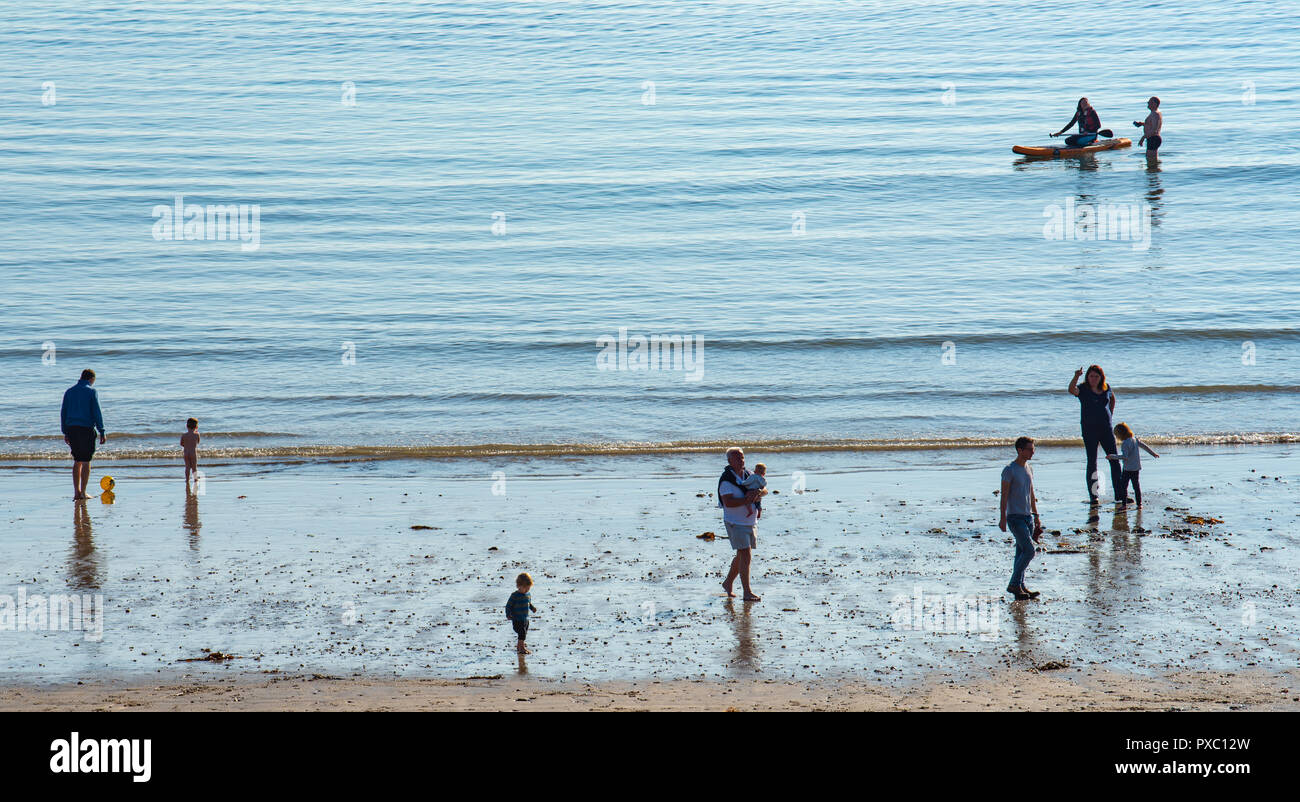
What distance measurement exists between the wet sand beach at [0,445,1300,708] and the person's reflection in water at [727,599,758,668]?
0.03 meters

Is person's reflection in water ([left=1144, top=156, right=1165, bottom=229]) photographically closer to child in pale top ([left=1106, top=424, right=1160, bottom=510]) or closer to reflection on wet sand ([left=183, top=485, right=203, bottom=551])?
child in pale top ([left=1106, top=424, right=1160, bottom=510])

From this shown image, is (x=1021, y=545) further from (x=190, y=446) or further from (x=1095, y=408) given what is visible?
(x=190, y=446)

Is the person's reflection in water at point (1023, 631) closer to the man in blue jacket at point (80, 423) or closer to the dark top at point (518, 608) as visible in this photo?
the dark top at point (518, 608)

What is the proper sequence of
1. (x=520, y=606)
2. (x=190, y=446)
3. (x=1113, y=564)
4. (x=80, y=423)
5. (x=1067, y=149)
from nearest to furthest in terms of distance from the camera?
(x=520, y=606)
(x=1113, y=564)
(x=80, y=423)
(x=190, y=446)
(x=1067, y=149)

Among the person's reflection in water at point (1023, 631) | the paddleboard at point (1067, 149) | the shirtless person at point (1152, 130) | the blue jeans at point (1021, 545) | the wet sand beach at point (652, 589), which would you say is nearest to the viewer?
the wet sand beach at point (652, 589)

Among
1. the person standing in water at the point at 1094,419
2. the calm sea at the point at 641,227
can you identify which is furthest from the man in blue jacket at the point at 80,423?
the person standing in water at the point at 1094,419

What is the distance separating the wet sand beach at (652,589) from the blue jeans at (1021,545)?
24cm

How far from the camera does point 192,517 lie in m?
14.0

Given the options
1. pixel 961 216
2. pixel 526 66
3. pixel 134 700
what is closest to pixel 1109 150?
pixel 961 216

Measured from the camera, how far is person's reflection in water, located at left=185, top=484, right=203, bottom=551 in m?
12.9

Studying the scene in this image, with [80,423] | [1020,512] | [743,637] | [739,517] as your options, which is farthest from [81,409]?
[1020,512]

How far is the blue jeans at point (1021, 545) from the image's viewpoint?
10336mm

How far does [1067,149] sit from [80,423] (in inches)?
1542

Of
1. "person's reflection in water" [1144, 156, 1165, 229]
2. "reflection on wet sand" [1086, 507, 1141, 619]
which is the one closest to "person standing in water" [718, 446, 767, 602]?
"reflection on wet sand" [1086, 507, 1141, 619]
